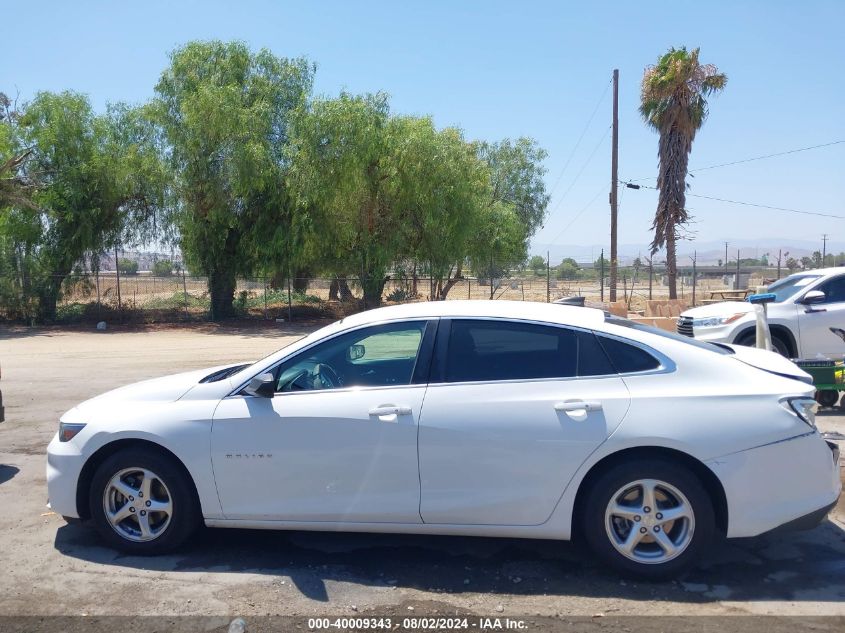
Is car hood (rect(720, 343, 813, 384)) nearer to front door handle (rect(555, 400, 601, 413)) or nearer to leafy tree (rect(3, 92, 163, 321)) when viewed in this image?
front door handle (rect(555, 400, 601, 413))

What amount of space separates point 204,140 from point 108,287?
263 inches

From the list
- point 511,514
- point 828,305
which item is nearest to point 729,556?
point 511,514

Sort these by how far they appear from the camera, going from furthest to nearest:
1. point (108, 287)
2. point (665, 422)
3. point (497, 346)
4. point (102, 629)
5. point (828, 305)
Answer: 1. point (108, 287)
2. point (828, 305)
3. point (497, 346)
4. point (665, 422)
5. point (102, 629)

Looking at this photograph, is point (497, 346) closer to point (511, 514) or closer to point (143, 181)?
point (511, 514)

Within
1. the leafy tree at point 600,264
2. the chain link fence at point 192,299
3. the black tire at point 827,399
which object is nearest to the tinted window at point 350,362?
the black tire at point 827,399

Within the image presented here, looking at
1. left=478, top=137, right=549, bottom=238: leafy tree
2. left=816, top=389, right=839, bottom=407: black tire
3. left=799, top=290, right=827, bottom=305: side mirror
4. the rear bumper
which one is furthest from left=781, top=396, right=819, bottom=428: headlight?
left=478, top=137, right=549, bottom=238: leafy tree

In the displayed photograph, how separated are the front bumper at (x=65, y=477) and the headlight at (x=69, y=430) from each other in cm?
3

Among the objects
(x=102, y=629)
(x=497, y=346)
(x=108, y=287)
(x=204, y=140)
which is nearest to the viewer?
(x=102, y=629)

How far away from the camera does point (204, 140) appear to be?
82.4ft

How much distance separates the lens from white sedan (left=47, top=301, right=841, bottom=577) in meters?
4.35

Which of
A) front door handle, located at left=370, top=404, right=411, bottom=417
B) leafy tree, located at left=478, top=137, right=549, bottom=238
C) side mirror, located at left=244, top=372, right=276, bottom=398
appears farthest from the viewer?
leafy tree, located at left=478, top=137, right=549, bottom=238

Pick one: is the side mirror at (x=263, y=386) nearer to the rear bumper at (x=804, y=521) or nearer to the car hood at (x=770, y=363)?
the car hood at (x=770, y=363)

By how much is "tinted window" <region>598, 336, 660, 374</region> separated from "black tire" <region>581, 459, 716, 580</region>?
0.57 metres

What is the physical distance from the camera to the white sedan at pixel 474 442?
4.35 meters
